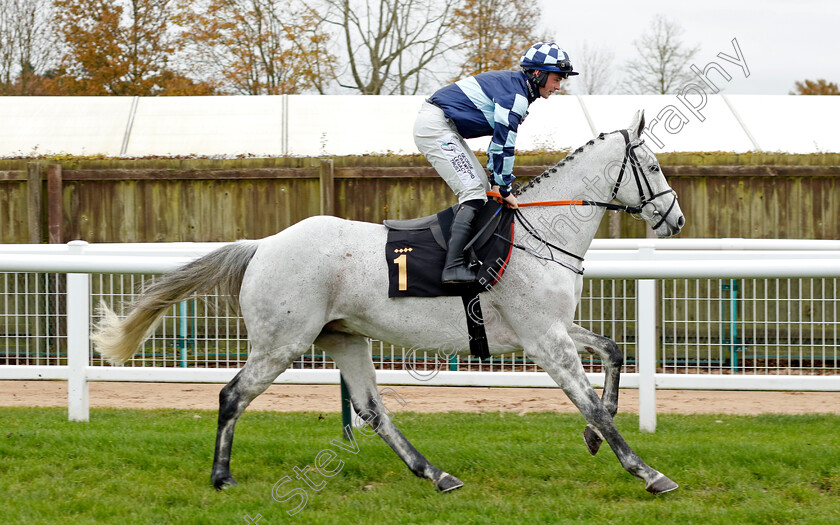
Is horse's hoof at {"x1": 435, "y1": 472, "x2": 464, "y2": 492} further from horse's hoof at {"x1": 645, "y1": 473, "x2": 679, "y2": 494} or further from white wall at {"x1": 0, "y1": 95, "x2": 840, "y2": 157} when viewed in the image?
white wall at {"x1": 0, "y1": 95, "x2": 840, "y2": 157}

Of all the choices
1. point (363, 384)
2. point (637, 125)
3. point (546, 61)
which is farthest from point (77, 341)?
point (637, 125)

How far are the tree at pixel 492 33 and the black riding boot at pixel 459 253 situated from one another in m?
13.0

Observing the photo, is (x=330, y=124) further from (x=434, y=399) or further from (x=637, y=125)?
(x=637, y=125)

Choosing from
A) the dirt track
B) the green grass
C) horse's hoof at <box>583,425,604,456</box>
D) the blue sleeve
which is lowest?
the dirt track

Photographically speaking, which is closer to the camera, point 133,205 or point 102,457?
point 102,457

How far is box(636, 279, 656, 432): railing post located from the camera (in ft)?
18.7

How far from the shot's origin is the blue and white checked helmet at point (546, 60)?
4.50 m

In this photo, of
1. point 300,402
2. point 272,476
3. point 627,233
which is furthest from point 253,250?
point 627,233

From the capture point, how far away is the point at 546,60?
14.7 ft

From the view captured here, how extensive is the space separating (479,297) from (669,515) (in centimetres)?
130

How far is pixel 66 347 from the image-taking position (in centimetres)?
650

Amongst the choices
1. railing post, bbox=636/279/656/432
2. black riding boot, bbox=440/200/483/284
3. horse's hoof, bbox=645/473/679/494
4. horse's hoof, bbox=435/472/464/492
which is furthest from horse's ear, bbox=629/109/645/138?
horse's hoof, bbox=435/472/464/492

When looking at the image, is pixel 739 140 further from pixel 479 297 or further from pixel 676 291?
pixel 479 297

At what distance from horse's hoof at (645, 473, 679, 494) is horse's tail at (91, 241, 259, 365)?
7.34 feet
